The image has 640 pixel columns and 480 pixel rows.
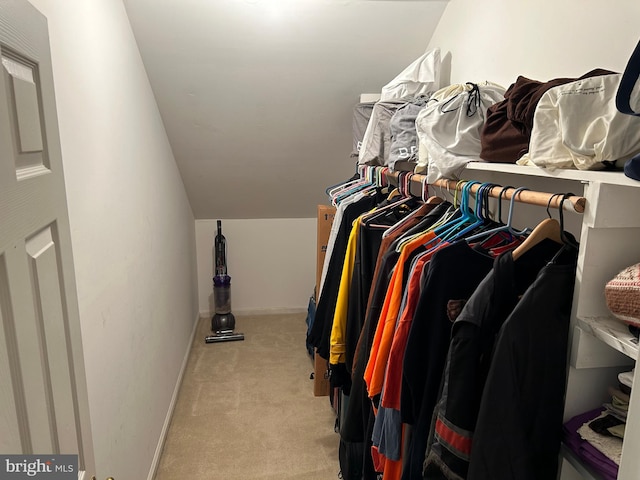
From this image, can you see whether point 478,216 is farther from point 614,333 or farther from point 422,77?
point 422,77

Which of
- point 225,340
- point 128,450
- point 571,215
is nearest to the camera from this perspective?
point 571,215

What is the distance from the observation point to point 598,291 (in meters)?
0.84

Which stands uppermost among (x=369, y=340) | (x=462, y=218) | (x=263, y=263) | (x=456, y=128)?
(x=456, y=128)

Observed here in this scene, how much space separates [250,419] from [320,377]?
48 cm

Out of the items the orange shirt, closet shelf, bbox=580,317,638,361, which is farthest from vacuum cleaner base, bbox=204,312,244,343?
closet shelf, bbox=580,317,638,361

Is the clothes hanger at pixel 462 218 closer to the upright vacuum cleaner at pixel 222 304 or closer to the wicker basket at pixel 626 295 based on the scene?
the wicker basket at pixel 626 295

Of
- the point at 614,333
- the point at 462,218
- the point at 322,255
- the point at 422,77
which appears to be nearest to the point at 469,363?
the point at 614,333

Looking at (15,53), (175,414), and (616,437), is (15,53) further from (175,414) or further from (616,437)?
(175,414)

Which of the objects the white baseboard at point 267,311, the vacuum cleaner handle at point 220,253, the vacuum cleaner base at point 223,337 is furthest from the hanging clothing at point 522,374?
the white baseboard at point 267,311

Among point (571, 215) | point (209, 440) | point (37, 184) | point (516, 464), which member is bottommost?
point (209, 440)

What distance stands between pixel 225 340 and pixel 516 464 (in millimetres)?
2904

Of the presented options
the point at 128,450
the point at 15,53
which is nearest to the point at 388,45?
the point at 15,53

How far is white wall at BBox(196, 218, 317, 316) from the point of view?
390cm

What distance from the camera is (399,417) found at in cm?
123
